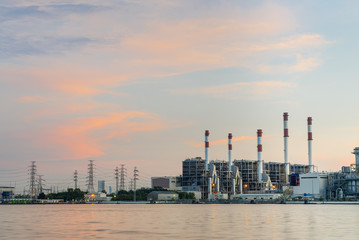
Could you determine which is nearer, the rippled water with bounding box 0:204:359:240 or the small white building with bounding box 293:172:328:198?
the rippled water with bounding box 0:204:359:240

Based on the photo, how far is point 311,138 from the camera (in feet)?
646

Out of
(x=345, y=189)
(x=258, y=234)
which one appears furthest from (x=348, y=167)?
(x=258, y=234)

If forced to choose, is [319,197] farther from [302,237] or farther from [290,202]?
[302,237]

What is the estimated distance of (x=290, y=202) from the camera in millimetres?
199375

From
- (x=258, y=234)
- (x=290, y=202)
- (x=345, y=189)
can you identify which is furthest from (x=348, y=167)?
(x=258, y=234)

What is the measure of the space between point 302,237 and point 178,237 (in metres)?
10.6

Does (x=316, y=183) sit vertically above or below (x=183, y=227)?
below

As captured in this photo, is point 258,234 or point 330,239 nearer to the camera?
point 330,239

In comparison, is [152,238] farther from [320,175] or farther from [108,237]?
[320,175]

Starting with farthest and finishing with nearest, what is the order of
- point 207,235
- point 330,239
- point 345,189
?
point 345,189 < point 207,235 < point 330,239

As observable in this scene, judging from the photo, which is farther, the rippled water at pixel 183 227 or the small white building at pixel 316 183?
the small white building at pixel 316 183

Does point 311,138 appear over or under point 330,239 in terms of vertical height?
over

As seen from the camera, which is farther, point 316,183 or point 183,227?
point 316,183

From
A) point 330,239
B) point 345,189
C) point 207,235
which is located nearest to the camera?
point 330,239
